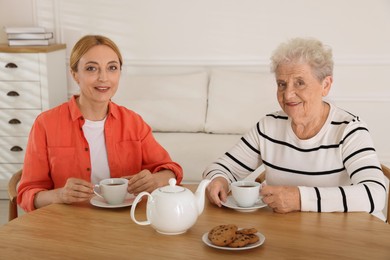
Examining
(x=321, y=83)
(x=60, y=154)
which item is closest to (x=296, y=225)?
(x=321, y=83)

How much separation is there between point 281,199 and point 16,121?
2.90 metres

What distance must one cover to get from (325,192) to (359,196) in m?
0.10

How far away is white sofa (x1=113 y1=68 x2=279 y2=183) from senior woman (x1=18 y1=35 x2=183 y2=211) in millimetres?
1547

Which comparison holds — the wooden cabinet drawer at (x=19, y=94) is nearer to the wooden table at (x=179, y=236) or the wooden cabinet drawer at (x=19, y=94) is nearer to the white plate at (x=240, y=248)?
the wooden table at (x=179, y=236)

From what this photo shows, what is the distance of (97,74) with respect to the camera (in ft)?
7.24

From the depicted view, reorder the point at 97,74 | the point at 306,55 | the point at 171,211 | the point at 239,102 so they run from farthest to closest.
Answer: the point at 239,102, the point at 97,74, the point at 306,55, the point at 171,211

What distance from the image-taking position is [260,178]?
2314mm

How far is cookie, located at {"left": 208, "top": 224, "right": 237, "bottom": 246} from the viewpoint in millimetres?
1517

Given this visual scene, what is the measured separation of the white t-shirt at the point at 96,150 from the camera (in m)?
2.25

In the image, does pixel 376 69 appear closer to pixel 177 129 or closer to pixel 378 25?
pixel 378 25

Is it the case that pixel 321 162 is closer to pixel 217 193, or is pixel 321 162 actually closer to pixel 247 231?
pixel 217 193

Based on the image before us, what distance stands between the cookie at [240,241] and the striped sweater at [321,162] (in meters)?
0.35

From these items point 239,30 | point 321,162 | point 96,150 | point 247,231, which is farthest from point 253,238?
point 239,30

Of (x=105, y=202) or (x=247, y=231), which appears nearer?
(x=247, y=231)
